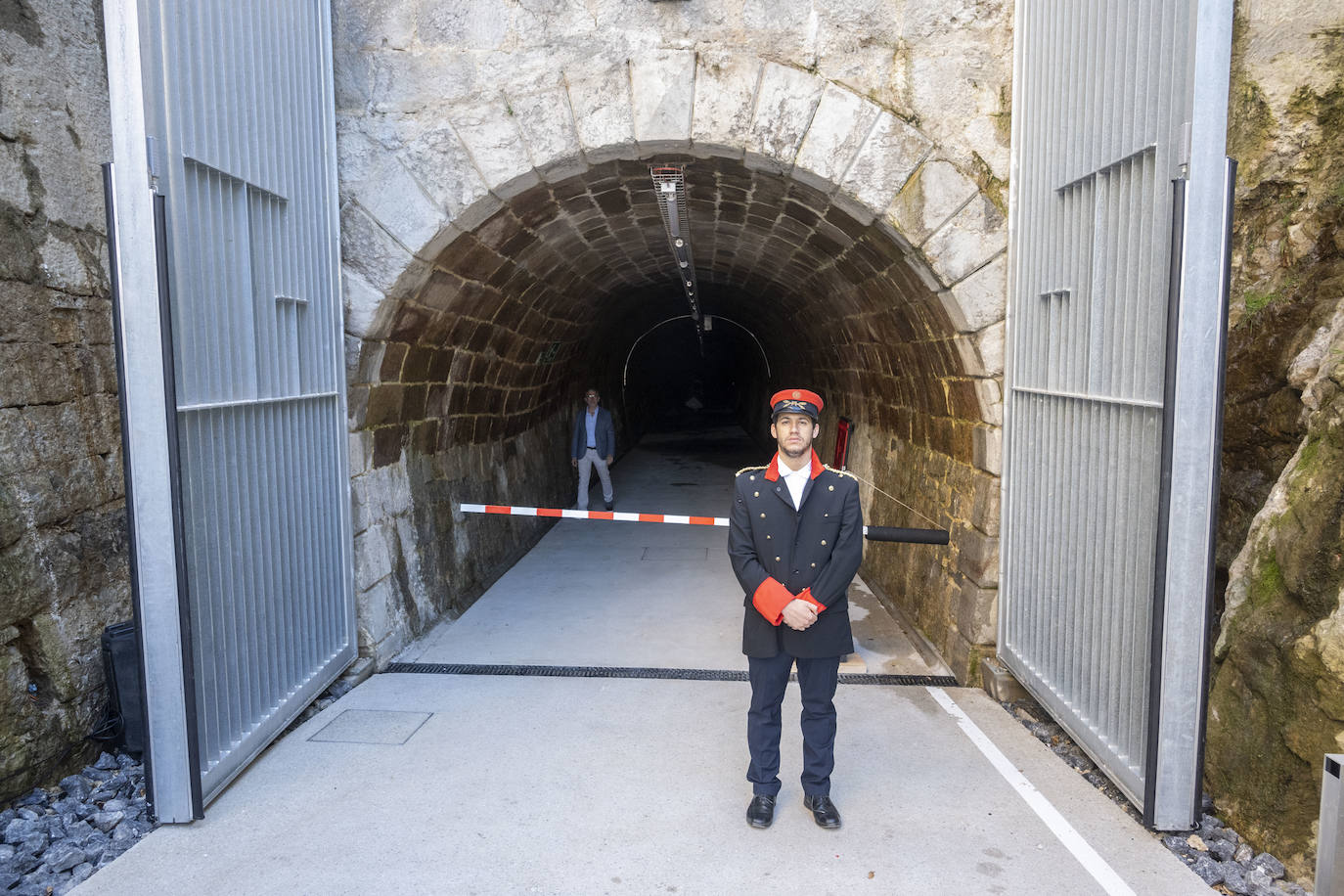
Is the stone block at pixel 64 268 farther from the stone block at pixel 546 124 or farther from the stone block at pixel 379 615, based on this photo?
the stone block at pixel 546 124

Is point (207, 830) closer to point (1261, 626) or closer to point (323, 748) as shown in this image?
point (323, 748)

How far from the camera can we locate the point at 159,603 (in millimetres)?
3375

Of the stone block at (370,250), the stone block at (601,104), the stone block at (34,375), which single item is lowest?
the stone block at (34,375)

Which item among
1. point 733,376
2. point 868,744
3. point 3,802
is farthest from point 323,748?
point 733,376

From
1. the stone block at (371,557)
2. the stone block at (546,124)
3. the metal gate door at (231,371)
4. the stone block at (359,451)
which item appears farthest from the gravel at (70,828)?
the stone block at (546,124)

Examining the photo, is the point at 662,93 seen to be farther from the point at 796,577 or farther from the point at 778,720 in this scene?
the point at 778,720

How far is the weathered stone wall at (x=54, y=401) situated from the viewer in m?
3.83

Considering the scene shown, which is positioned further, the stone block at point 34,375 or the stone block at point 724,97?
the stone block at point 724,97

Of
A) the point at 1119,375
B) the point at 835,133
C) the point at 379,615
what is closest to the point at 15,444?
the point at 379,615

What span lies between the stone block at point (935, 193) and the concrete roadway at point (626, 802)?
260cm

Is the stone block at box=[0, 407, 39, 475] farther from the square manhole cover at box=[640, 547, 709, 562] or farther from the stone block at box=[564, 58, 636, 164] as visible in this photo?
the square manhole cover at box=[640, 547, 709, 562]

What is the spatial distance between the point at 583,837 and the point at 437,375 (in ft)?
12.7

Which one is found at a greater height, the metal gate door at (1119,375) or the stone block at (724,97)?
the stone block at (724,97)

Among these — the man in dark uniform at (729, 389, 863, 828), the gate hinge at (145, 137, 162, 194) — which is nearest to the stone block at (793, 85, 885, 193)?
the man in dark uniform at (729, 389, 863, 828)
